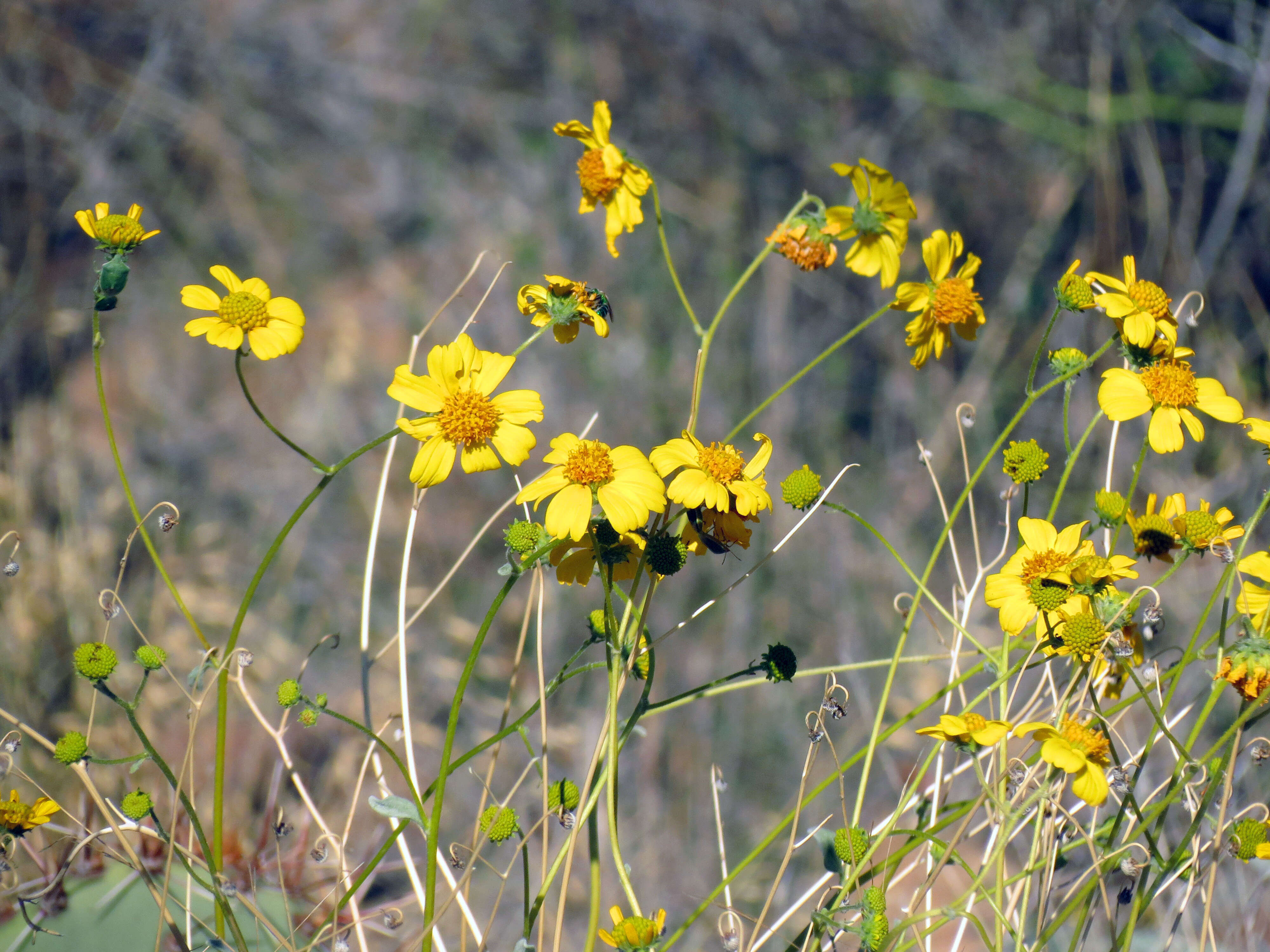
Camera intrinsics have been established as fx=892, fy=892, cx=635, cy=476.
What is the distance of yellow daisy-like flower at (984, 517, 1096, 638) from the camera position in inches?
35.6

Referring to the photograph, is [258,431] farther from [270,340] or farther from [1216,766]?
[1216,766]

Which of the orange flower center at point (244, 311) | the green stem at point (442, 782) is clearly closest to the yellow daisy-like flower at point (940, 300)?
the green stem at point (442, 782)

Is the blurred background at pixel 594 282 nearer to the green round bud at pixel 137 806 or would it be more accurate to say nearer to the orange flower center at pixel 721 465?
the green round bud at pixel 137 806

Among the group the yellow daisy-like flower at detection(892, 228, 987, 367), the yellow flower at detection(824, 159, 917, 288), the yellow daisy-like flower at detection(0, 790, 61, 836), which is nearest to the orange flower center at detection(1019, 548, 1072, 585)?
the yellow daisy-like flower at detection(892, 228, 987, 367)

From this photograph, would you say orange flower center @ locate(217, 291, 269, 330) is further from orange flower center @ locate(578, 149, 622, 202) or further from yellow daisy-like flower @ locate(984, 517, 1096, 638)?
yellow daisy-like flower @ locate(984, 517, 1096, 638)

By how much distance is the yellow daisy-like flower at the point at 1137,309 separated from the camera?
958mm

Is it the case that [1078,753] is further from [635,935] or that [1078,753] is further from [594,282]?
[594,282]

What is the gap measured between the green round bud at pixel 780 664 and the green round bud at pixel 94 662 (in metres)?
0.67

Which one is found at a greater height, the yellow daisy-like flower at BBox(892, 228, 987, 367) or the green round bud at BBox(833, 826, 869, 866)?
the yellow daisy-like flower at BBox(892, 228, 987, 367)

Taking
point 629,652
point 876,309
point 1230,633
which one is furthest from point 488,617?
point 876,309

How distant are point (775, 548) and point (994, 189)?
8.48ft

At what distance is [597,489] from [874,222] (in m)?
0.58

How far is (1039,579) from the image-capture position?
943 mm

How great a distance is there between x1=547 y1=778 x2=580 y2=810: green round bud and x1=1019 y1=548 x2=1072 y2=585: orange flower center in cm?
53
